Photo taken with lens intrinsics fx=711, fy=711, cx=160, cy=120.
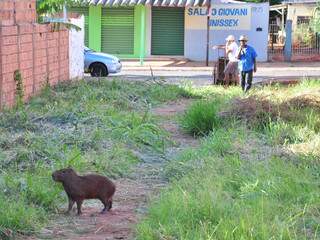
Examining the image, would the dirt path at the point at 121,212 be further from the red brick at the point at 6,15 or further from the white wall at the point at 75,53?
the white wall at the point at 75,53

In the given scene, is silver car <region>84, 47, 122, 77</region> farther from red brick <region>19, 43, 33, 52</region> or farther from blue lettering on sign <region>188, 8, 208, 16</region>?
blue lettering on sign <region>188, 8, 208, 16</region>

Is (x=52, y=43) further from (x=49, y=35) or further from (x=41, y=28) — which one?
(x=41, y=28)

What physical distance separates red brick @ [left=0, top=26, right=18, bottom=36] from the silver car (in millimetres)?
11171

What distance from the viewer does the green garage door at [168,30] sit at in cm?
3766

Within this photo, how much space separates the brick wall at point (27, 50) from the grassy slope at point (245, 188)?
16.6 feet

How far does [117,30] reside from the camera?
38094 millimetres

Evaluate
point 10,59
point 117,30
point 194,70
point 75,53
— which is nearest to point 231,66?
point 75,53

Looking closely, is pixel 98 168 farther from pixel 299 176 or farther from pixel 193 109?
pixel 193 109

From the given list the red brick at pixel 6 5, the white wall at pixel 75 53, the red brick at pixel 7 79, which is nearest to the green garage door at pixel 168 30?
the white wall at pixel 75 53

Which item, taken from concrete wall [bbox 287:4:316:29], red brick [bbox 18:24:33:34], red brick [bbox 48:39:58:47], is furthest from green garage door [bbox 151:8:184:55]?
red brick [bbox 18:24:33:34]

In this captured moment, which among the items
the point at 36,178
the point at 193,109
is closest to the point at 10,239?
the point at 36,178

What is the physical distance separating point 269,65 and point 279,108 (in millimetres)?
21807

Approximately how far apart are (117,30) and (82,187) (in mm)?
31214

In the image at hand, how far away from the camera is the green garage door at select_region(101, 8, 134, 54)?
3788cm
